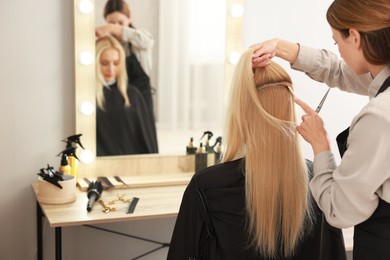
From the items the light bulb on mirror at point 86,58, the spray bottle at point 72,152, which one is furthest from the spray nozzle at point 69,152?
the light bulb on mirror at point 86,58

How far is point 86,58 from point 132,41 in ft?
0.67

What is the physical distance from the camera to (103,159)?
2.21m

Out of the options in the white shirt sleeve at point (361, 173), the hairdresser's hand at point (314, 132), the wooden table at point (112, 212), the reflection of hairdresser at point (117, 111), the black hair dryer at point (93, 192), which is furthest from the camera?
the reflection of hairdresser at point (117, 111)

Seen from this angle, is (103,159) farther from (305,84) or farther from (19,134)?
(305,84)

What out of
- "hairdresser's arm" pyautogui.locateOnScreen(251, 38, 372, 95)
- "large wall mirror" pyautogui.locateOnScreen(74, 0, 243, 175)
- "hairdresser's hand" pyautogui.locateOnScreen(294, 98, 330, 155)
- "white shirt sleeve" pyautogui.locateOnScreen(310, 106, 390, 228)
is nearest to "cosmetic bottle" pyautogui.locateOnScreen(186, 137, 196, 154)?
"large wall mirror" pyautogui.locateOnScreen(74, 0, 243, 175)

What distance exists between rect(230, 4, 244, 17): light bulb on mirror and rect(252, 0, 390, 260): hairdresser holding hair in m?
1.16

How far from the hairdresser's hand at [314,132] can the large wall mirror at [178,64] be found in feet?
3.51

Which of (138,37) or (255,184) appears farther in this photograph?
(138,37)

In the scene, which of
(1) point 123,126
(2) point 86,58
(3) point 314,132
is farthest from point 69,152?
(3) point 314,132

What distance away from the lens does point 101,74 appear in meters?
2.14

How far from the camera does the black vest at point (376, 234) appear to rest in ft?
3.71

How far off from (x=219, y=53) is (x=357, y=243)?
1291 millimetres

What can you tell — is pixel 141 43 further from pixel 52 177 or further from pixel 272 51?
pixel 272 51

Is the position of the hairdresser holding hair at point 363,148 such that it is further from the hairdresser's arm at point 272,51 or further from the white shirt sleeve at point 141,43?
the white shirt sleeve at point 141,43
